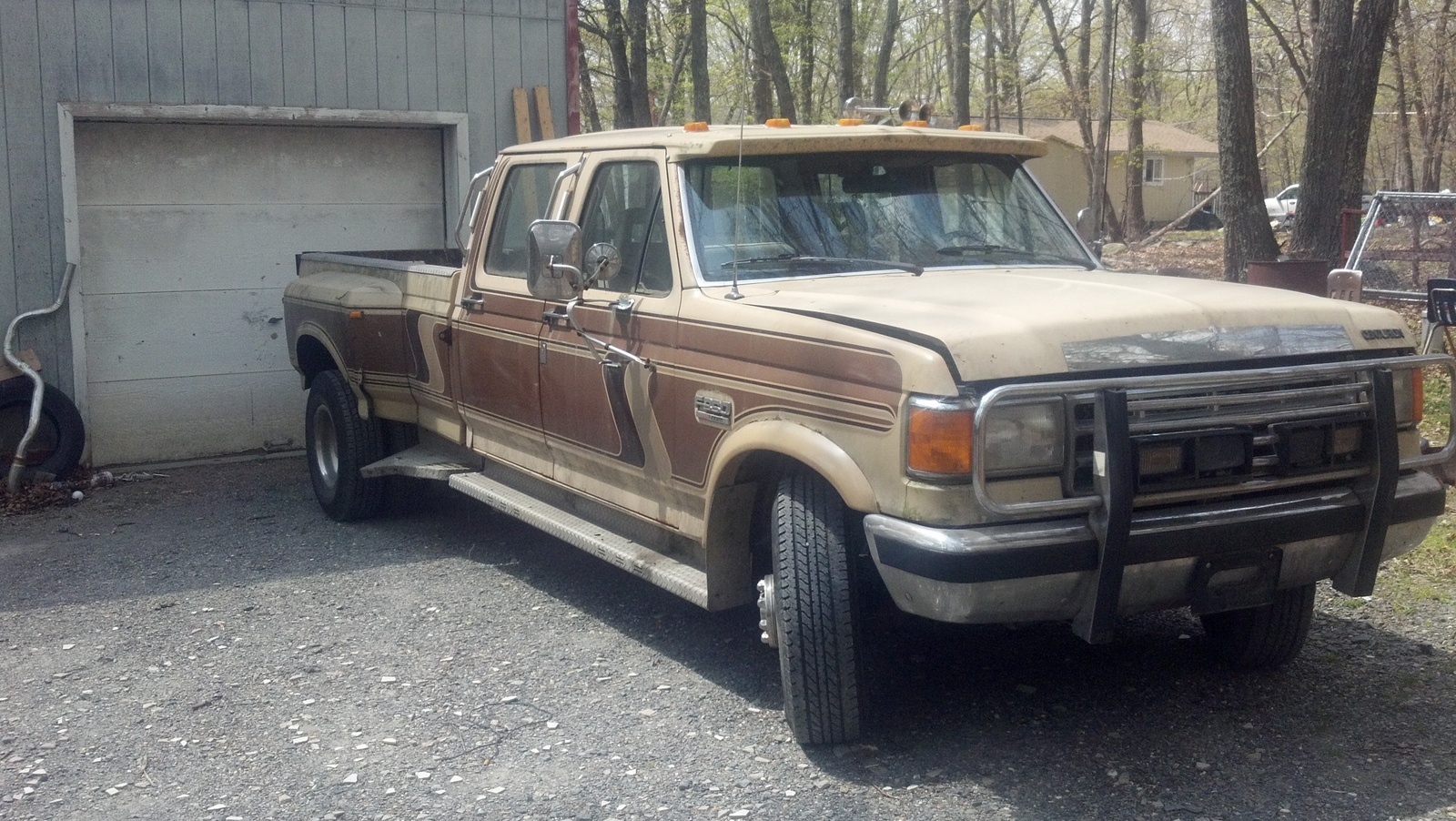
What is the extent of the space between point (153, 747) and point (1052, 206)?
3.97 metres

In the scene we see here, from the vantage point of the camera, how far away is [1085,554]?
3.84 m

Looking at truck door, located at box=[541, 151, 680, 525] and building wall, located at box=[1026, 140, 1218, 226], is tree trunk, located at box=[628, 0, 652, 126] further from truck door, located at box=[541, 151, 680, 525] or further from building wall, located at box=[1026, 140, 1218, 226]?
building wall, located at box=[1026, 140, 1218, 226]

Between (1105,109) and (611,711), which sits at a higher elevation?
(1105,109)

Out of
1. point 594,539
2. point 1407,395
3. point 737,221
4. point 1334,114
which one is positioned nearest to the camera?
point 1407,395

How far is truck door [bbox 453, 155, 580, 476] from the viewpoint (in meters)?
5.93

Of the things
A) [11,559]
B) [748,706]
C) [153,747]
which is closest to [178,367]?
[11,559]

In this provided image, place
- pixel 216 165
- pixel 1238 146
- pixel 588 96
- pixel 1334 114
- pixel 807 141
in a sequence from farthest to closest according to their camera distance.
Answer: pixel 588 96 → pixel 1238 146 → pixel 1334 114 → pixel 216 165 → pixel 807 141

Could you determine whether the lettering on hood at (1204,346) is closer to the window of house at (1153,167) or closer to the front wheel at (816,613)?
the front wheel at (816,613)

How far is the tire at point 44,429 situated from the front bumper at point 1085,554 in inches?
257

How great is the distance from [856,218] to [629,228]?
895 millimetres

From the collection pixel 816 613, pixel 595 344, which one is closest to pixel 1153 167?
pixel 595 344

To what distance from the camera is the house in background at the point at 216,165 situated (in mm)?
8805

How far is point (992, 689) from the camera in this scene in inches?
193

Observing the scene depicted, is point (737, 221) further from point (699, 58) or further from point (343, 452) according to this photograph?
point (699, 58)
